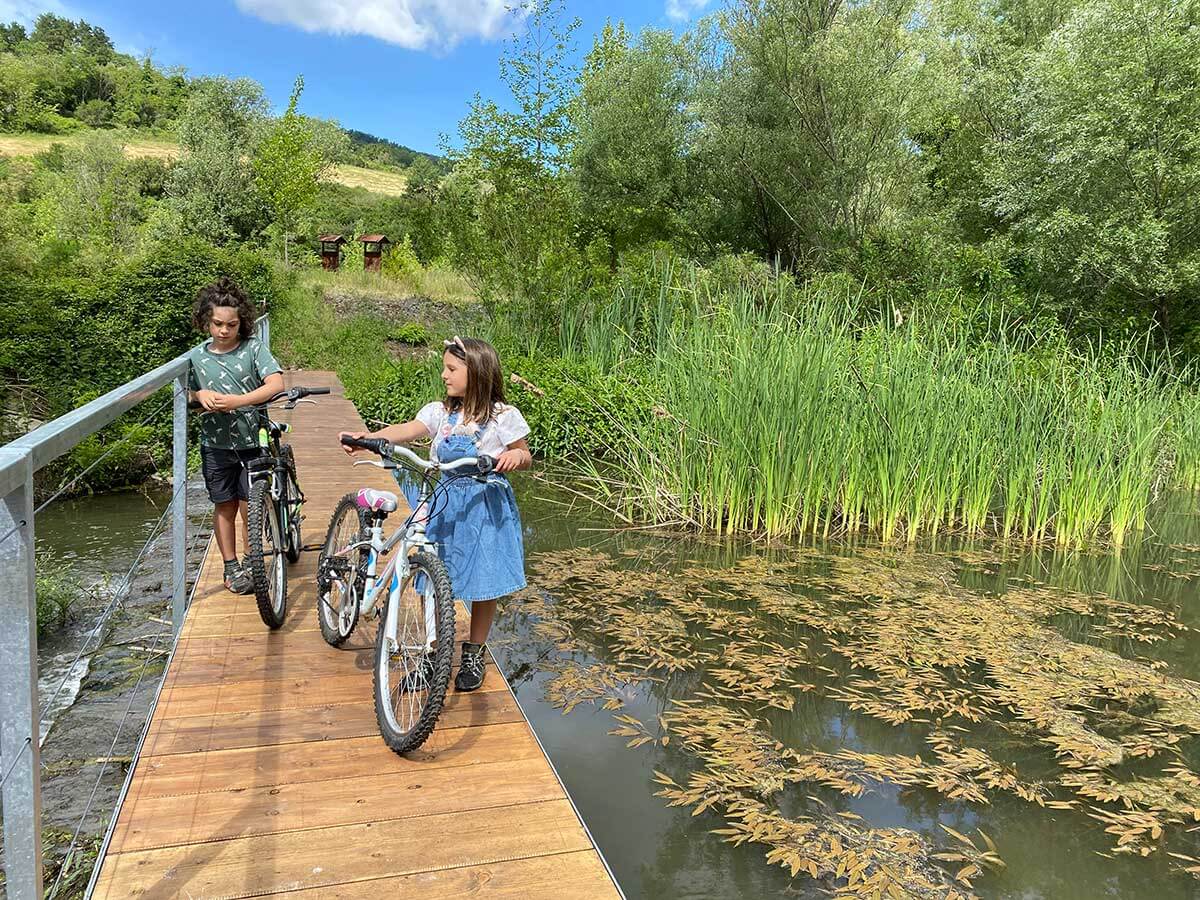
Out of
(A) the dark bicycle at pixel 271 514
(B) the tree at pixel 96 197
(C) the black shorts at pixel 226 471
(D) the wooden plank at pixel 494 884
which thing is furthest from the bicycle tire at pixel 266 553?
(B) the tree at pixel 96 197

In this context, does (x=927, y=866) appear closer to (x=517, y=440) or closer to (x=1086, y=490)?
(x=517, y=440)

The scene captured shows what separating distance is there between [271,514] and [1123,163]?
1293 centimetres

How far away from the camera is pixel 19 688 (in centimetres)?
138

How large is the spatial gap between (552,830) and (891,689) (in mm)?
2479

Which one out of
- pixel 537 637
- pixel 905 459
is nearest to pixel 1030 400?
pixel 905 459

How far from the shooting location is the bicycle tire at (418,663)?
99.2 inches

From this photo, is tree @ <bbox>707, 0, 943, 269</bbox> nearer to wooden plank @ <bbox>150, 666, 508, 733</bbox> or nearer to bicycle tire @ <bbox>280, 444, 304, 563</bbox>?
bicycle tire @ <bbox>280, 444, 304, 563</bbox>

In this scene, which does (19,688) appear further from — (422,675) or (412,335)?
(412,335)

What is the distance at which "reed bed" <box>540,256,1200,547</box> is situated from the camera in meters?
6.46

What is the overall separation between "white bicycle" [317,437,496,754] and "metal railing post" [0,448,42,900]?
1151mm

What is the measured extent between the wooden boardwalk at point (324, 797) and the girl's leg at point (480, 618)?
0.21 metres

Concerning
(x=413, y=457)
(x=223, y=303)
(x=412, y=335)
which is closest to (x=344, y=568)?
(x=413, y=457)

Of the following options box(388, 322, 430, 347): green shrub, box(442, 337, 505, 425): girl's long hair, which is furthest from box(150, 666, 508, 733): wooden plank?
box(388, 322, 430, 347): green shrub

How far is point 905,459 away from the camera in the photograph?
659cm
